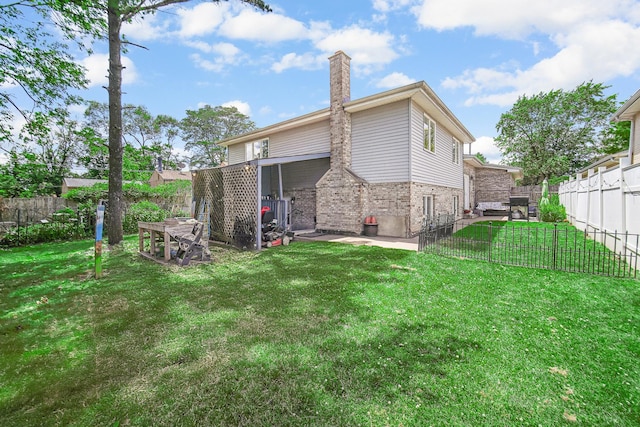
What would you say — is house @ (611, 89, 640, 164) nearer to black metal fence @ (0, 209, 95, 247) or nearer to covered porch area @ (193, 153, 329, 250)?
covered porch area @ (193, 153, 329, 250)

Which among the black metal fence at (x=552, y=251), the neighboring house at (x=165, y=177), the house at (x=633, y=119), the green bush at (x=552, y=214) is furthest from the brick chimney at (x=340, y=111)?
the neighboring house at (x=165, y=177)

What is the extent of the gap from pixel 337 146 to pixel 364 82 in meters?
3.64

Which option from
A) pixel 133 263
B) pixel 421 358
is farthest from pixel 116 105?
pixel 421 358

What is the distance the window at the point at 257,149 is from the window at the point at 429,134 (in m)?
8.64

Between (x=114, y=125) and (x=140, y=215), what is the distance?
5804mm

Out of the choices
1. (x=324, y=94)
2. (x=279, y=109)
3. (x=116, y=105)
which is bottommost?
(x=116, y=105)

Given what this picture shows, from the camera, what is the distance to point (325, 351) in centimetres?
289

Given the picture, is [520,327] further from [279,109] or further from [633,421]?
[279,109]

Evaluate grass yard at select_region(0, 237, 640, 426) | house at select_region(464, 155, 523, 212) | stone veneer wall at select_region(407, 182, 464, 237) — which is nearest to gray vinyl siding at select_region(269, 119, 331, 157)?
stone veneer wall at select_region(407, 182, 464, 237)

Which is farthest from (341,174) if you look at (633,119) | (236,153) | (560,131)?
(560,131)

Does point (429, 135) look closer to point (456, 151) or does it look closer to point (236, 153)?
point (456, 151)

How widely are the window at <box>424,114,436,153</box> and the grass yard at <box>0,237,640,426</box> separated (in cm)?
776

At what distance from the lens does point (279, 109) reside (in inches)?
968

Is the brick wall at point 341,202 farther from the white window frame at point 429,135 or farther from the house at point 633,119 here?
the house at point 633,119
